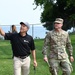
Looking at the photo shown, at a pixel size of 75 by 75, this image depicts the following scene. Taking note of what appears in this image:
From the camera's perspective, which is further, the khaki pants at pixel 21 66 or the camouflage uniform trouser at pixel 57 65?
the camouflage uniform trouser at pixel 57 65

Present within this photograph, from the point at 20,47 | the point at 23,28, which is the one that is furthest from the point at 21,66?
the point at 23,28

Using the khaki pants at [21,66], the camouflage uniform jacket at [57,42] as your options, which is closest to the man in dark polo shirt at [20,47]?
the khaki pants at [21,66]

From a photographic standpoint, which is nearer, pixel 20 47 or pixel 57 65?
pixel 20 47

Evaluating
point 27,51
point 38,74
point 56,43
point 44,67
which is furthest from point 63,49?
point 44,67

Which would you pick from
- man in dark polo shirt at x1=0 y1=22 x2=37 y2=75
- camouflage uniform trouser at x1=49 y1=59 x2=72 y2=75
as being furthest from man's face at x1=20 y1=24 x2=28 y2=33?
camouflage uniform trouser at x1=49 y1=59 x2=72 y2=75

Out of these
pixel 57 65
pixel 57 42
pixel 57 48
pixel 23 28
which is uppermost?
pixel 23 28

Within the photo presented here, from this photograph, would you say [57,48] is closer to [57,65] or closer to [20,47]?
[57,65]

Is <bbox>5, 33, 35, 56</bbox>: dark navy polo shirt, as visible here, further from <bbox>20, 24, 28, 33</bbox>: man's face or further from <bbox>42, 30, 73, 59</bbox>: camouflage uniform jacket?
<bbox>42, 30, 73, 59</bbox>: camouflage uniform jacket

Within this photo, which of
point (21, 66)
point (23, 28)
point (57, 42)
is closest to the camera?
point (23, 28)

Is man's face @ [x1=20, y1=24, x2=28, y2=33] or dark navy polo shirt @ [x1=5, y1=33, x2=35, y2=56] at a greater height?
man's face @ [x1=20, y1=24, x2=28, y2=33]

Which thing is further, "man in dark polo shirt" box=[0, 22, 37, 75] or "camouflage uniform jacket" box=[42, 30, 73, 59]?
"camouflage uniform jacket" box=[42, 30, 73, 59]

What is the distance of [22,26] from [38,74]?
4640mm

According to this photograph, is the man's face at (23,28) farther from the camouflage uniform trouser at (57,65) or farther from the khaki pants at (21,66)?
the camouflage uniform trouser at (57,65)

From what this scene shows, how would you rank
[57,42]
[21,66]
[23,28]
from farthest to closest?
[57,42] < [21,66] < [23,28]
